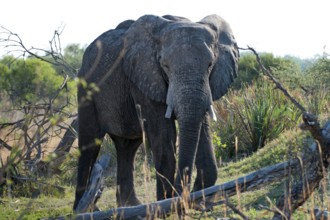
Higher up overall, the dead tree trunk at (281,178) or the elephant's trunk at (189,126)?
the elephant's trunk at (189,126)

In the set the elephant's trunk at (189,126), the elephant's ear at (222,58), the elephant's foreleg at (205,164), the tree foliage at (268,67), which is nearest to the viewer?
the elephant's trunk at (189,126)

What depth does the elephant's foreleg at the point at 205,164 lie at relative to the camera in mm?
8123

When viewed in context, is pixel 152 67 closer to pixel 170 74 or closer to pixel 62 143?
pixel 170 74

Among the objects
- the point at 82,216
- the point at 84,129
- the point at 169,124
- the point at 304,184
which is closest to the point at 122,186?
the point at 84,129

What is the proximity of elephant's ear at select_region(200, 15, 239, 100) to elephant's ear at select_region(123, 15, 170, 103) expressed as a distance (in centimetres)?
53

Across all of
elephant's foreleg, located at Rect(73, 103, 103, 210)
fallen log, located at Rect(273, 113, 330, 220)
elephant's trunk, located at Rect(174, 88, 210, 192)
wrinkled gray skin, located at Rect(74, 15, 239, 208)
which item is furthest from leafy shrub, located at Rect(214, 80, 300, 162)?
fallen log, located at Rect(273, 113, 330, 220)

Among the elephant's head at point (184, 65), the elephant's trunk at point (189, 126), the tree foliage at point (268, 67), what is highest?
the tree foliage at point (268, 67)

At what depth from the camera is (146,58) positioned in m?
8.69

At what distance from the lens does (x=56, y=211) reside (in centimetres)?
1031

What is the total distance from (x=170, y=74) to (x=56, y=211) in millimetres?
3184

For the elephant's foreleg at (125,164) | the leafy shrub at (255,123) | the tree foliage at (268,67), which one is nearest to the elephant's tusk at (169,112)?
the elephant's foreleg at (125,164)

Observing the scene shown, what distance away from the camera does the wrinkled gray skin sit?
25.2 feet

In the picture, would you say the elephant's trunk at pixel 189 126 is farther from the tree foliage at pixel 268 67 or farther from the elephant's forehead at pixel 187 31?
the tree foliage at pixel 268 67

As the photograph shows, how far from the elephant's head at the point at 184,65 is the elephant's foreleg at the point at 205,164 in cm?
47
